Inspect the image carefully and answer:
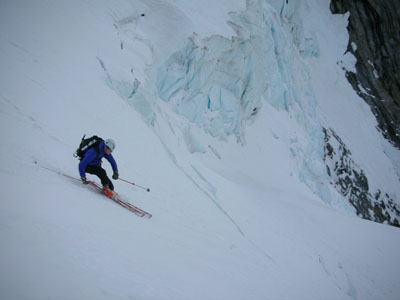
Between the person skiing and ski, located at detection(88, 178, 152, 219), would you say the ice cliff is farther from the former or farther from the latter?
the person skiing

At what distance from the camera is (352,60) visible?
108ft

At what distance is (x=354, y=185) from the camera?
2347cm

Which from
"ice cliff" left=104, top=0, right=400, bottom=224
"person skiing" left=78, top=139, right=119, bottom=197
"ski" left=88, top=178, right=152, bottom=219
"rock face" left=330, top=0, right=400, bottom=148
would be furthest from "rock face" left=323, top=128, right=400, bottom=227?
"person skiing" left=78, top=139, right=119, bottom=197

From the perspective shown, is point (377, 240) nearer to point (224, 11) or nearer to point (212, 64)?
point (212, 64)

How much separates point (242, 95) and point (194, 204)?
10.1 m

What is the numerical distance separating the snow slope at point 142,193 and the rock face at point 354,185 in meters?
5.92

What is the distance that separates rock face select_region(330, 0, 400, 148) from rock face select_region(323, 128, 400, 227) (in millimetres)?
9310

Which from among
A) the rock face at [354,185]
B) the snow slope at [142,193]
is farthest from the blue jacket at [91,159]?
the rock face at [354,185]

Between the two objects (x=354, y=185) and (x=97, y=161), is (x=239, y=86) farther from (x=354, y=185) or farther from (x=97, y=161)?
(x=354, y=185)

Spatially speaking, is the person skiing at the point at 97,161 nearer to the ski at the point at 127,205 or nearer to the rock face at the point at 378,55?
the ski at the point at 127,205

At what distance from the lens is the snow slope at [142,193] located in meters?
2.77

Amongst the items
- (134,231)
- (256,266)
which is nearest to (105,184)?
(134,231)

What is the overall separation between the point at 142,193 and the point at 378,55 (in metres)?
40.2

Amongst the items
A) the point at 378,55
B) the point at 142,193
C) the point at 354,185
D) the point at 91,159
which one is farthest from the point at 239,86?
the point at 378,55
